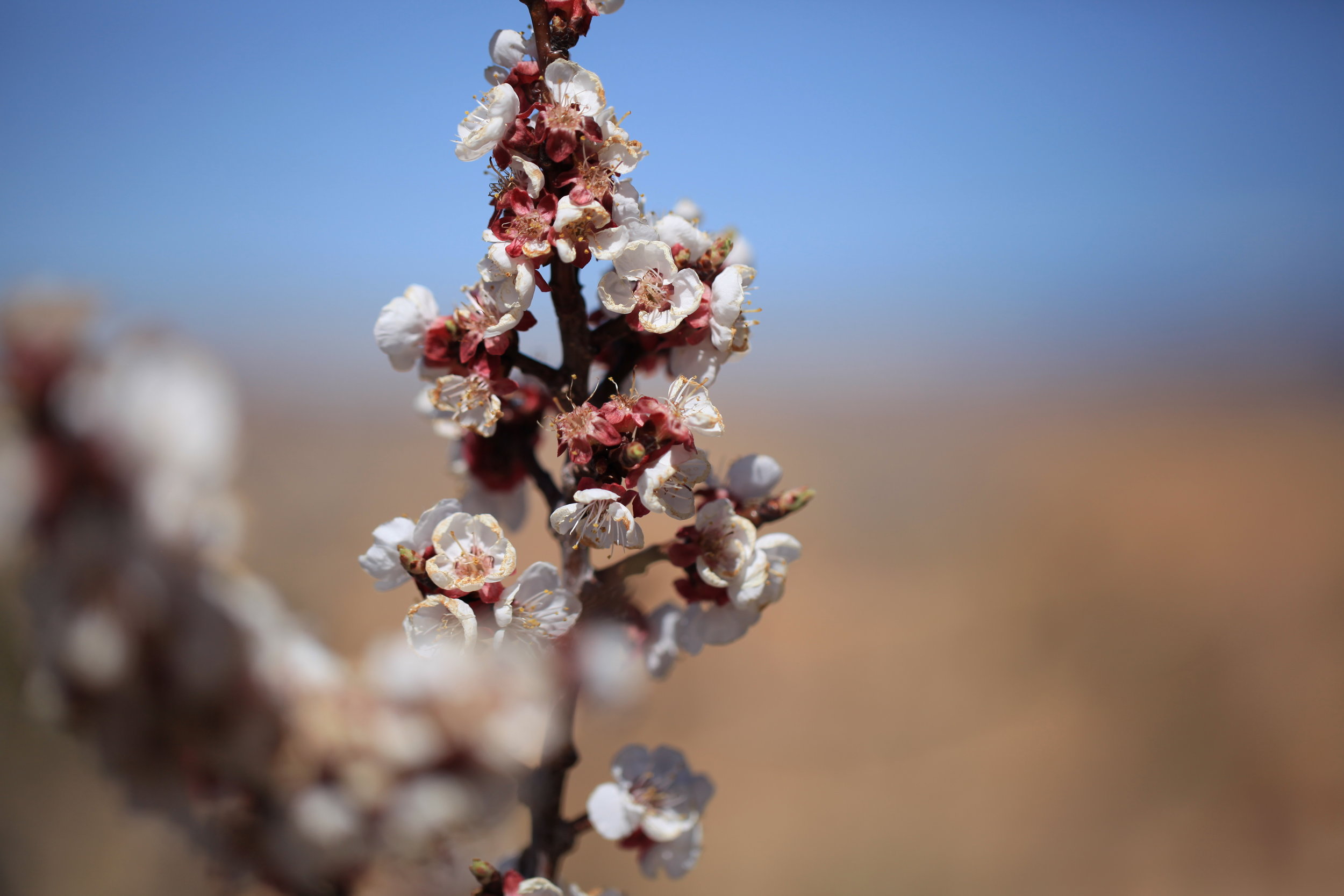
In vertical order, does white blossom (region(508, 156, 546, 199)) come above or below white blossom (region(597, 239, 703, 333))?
above

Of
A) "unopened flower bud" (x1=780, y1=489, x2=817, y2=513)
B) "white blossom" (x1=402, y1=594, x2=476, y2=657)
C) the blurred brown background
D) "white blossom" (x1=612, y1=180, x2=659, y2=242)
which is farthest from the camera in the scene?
the blurred brown background

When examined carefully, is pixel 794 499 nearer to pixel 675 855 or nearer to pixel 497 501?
pixel 497 501

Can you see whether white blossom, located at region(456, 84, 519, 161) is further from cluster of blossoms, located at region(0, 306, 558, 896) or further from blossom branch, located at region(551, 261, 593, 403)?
A: cluster of blossoms, located at region(0, 306, 558, 896)

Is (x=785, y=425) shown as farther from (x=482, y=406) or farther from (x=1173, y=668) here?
(x=482, y=406)

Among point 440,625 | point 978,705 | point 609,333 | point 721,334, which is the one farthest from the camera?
point 978,705

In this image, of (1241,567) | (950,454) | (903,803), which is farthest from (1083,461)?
(903,803)

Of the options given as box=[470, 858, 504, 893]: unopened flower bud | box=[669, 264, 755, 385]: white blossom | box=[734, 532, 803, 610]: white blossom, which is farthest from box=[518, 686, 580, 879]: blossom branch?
box=[669, 264, 755, 385]: white blossom

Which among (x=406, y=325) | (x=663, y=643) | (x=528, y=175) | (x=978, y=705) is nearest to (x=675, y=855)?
(x=663, y=643)
